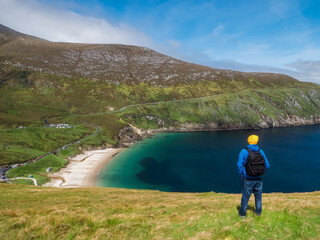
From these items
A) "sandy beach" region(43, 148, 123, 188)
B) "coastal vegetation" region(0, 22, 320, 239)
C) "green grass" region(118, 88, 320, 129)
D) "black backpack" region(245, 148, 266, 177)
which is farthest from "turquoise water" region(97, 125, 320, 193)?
"black backpack" region(245, 148, 266, 177)

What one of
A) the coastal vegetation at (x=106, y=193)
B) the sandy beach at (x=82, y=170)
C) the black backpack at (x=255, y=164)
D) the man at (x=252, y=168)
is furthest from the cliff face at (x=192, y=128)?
the black backpack at (x=255, y=164)

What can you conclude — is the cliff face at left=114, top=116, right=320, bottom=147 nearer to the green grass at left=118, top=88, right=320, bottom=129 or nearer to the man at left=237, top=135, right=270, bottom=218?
the green grass at left=118, top=88, right=320, bottom=129

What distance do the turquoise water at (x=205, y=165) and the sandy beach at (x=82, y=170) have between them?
13.4 ft

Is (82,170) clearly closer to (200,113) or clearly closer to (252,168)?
(252,168)

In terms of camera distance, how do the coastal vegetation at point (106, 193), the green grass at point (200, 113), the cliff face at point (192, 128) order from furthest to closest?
the green grass at point (200, 113) < the cliff face at point (192, 128) < the coastal vegetation at point (106, 193)

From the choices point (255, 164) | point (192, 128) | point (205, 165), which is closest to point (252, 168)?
point (255, 164)

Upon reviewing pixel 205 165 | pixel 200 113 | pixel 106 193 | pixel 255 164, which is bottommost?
pixel 205 165

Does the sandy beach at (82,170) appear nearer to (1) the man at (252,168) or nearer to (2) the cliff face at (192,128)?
(2) the cliff face at (192,128)

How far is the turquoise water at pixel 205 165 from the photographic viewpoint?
70500mm

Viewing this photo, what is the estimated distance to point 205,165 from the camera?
3561 inches

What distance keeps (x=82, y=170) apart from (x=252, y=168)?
274 feet

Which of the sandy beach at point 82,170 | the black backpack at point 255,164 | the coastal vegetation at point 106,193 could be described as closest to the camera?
the coastal vegetation at point 106,193

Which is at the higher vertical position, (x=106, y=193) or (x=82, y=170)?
(x=106, y=193)

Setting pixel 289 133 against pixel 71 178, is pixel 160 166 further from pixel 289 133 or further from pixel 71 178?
pixel 289 133
